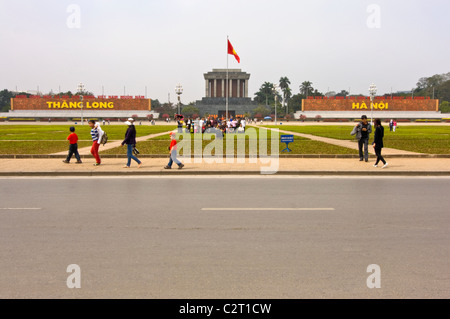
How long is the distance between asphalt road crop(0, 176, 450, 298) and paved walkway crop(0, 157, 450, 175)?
3042 mm

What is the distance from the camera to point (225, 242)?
5.62 metres

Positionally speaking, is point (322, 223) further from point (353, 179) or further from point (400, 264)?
point (353, 179)

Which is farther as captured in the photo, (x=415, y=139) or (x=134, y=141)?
(x=415, y=139)

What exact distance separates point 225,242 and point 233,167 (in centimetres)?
837

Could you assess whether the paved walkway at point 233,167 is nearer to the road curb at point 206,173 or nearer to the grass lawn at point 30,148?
the road curb at point 206,173

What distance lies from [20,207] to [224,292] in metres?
5.65

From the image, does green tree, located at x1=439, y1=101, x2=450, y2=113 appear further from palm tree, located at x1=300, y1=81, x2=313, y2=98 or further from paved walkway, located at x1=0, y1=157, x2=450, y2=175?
paved walkway, located at x1=0, y1=157, x2=450, y2=175

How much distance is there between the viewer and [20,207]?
7.96 meters

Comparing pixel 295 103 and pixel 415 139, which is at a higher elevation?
pixel 295 103

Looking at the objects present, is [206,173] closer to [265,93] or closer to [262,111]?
[262,111]

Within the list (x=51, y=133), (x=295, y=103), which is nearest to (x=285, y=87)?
(x=295, y=103)

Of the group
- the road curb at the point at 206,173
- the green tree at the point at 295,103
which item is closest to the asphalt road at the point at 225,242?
the road curb at the point at 206,173

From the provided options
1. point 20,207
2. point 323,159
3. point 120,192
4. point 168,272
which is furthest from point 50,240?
point 323,159

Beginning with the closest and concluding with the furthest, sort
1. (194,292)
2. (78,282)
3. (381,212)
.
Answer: (194,292), (78,282), (381,212)
